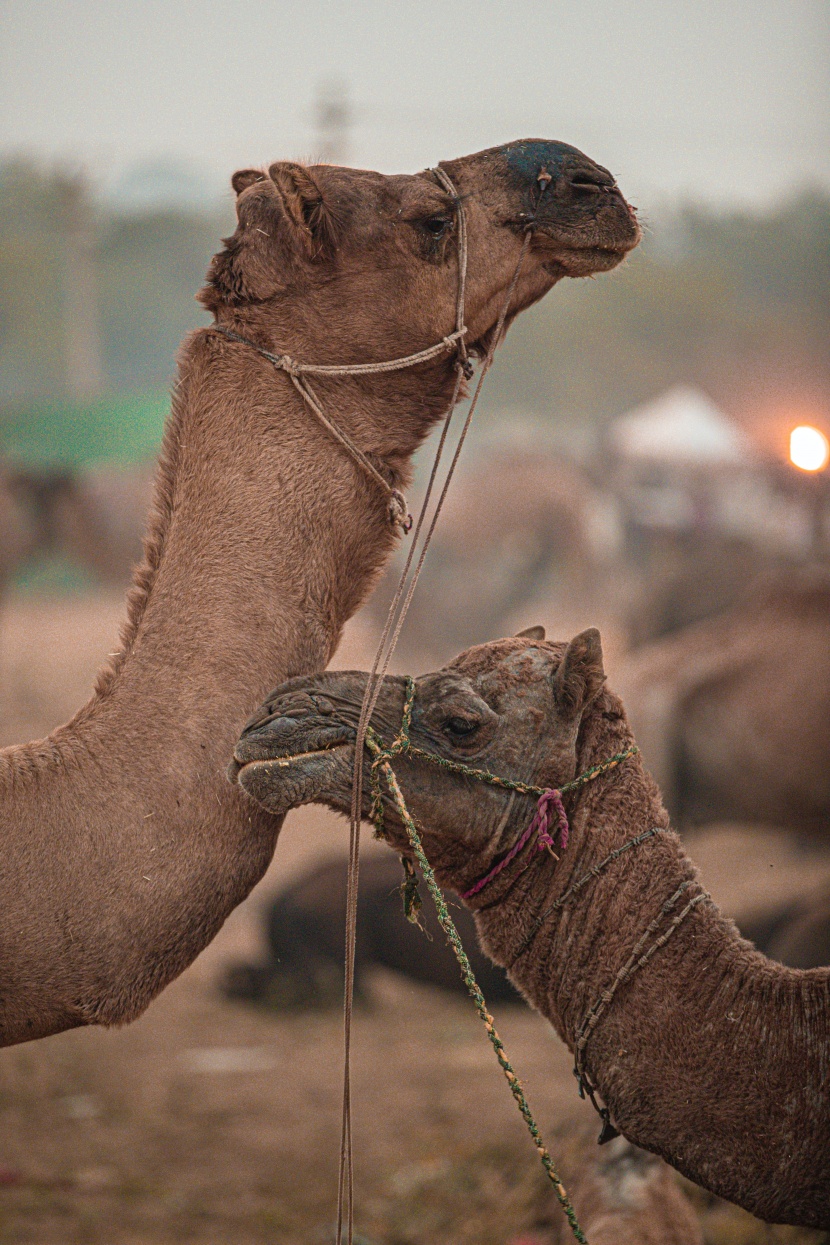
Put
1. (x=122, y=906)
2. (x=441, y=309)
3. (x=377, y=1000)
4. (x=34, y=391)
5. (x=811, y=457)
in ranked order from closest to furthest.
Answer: (x=122, y=906) < (x=441, y=309) < (x=811, y=457) < (x=377, y=1000) < (x=34, y=391)

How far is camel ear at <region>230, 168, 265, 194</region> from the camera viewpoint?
2.90 meters

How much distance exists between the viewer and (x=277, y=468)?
2646mm

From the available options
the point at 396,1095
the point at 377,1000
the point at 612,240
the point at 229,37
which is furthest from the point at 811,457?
the point at 229,37

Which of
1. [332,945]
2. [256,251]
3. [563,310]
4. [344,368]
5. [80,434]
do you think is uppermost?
[563,310]

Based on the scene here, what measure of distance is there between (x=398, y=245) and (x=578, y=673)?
39.9 inches

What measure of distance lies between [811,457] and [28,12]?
87.2ft

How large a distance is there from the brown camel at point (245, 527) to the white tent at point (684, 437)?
1703cm

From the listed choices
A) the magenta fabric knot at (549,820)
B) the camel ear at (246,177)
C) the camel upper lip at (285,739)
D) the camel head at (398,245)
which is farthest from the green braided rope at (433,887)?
the camel ear at (246,177)

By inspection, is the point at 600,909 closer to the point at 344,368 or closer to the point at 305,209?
the point at 344,368

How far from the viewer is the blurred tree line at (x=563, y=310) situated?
30.2 m

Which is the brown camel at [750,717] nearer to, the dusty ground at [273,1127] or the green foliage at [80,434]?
the dusty ground at [273,1127]

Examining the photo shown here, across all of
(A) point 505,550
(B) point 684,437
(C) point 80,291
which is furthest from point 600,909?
(C) point 80,291

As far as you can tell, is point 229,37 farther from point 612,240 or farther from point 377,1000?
point 612,240

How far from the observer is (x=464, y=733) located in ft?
8.54
